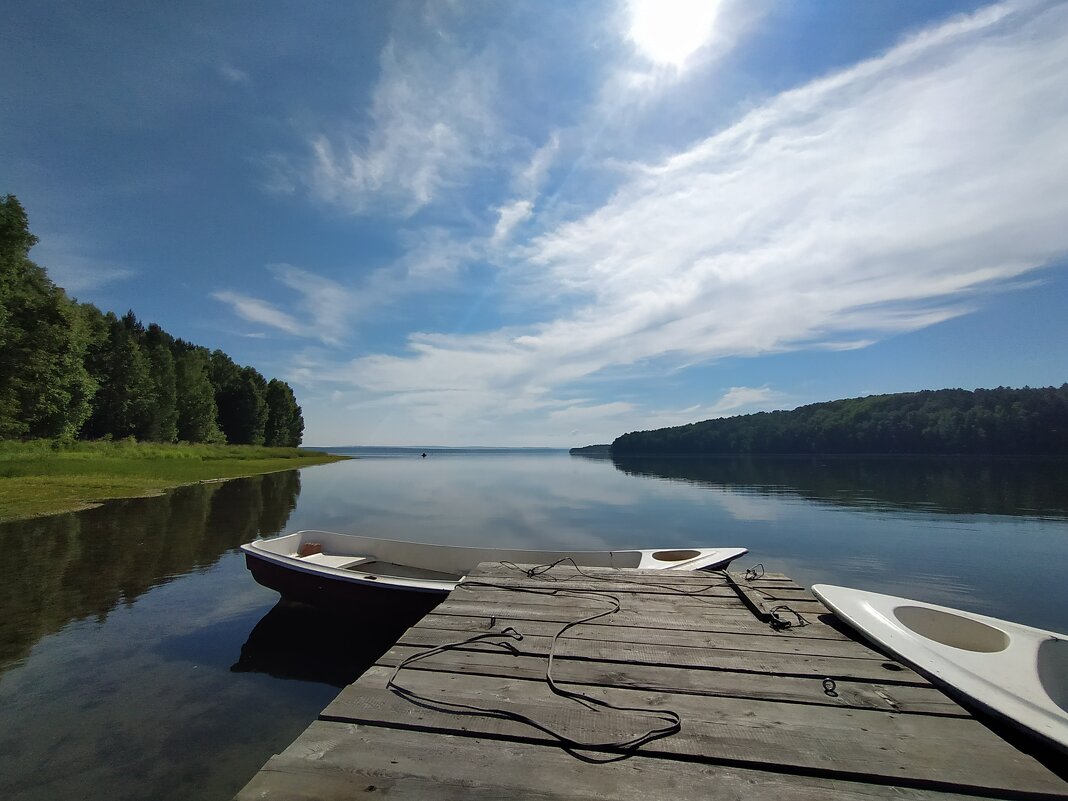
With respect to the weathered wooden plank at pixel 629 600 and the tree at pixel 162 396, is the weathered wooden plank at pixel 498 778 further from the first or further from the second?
the tree at pixel 162 396

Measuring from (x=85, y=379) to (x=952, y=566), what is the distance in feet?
170

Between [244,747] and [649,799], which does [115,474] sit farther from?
[649,799]

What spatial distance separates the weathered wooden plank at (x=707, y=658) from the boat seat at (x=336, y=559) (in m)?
5.91

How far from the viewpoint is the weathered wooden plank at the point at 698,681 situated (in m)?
3.27

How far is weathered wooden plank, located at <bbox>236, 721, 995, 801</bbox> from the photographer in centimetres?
239

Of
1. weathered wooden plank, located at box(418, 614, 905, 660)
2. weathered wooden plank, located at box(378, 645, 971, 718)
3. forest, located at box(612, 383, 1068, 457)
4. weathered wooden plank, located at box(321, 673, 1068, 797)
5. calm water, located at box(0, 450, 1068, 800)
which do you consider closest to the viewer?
weathered wooden plank, located at box(321, 673, 1068, 797)

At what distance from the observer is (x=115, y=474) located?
2841 centimetres

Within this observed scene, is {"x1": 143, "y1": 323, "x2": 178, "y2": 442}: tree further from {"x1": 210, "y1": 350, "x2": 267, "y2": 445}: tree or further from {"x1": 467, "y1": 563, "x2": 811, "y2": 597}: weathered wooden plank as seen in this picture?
{"x1": 467, "y1": 563, "x2": 811, "y2": 597}: weathered wooden plank

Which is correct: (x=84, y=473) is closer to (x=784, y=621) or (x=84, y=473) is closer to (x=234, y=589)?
(x=234, y=589)

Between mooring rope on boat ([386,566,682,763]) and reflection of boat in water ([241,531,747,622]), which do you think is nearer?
mooring rope on boat ([386,566,682,763])

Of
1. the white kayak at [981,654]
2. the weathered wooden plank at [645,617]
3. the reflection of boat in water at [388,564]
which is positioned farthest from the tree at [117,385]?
the white kayak at [981,654]

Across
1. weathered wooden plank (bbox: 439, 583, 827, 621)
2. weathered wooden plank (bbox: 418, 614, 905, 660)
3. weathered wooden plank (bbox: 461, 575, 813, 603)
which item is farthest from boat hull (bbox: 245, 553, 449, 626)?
weathered wooden plank (bbox: 418, 614, 905, 660)

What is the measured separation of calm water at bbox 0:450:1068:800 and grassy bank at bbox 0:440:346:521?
202cm

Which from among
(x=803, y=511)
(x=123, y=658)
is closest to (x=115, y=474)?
Result: (x=123, y=658)
